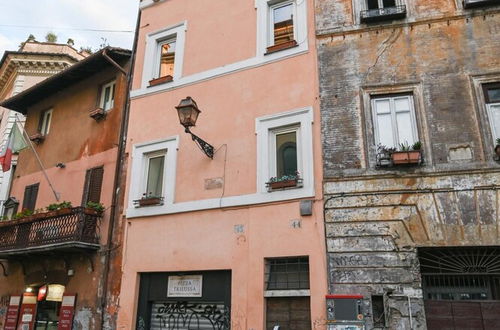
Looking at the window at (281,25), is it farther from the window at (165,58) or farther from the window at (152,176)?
the window at (152,176)

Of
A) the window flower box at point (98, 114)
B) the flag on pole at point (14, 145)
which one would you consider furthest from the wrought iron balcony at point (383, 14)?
the flag on pole at point (14, 145)

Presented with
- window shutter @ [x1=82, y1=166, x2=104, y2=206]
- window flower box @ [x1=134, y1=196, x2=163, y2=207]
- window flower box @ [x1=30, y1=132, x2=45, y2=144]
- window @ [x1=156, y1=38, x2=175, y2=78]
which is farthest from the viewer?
window flower box @ [x1=30, y1=132, x2=45, y2=144]

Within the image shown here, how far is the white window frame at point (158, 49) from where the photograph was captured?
11703mm

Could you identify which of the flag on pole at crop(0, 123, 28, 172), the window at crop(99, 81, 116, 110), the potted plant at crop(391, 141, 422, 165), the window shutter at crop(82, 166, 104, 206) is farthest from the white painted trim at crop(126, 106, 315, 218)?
the flag on pole at crop(0, 123, 28, 172)

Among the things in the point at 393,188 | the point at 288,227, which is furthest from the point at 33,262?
the point at 393,188

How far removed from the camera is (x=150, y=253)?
Result: 1012 centimetres

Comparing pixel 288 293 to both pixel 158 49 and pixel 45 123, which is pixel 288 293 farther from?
pixel 45 123

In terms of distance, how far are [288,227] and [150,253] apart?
3.56 m

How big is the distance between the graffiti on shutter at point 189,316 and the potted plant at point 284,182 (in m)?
2.63

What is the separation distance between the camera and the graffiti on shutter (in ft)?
29.5

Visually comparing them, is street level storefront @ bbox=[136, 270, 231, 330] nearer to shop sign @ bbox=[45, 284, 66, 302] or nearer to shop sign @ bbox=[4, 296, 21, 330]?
shop sign @ bbox=[45, 284, 66, 302]

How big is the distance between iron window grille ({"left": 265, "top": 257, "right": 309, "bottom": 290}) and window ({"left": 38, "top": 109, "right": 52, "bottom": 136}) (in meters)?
10.5

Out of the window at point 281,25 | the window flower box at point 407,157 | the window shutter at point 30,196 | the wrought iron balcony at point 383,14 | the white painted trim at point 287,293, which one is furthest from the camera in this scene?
the window shutter at point 30,196

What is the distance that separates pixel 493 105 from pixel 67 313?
1095 centimetres
